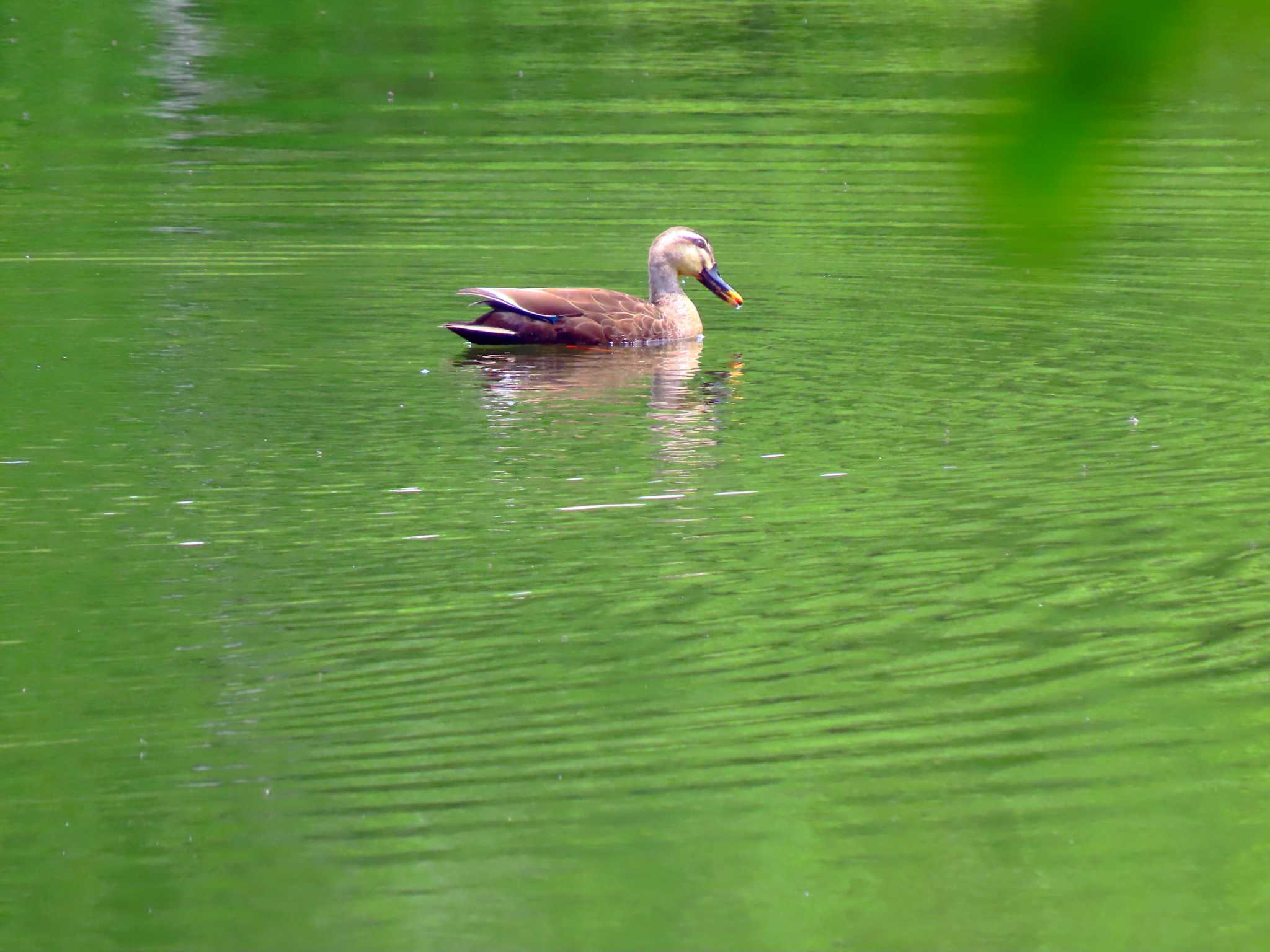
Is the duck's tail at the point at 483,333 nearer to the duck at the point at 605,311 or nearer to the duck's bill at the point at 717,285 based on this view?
the duck at the point at 605,311

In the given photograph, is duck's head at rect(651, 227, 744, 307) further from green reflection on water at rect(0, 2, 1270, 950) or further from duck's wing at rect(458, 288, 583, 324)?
duck's wing at rect(458, 288, 583, 324)

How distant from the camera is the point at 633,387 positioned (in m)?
10.9

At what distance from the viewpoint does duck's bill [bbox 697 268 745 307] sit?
12.8m

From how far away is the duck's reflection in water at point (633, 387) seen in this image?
9.35 metres

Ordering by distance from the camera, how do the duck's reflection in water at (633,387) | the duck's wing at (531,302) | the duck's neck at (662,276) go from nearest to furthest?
the duck's reflection in water at (633,387) < the duck's wing at (531,302) < the duck's neck at (662,276)

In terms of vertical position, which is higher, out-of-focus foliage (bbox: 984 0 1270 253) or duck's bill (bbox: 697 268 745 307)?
out-of-focus foliage (bbox: 984 0 1270 253)

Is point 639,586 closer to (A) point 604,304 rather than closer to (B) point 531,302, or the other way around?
(B) point 531,302

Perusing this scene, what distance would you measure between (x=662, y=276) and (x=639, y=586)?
6065 millimetres

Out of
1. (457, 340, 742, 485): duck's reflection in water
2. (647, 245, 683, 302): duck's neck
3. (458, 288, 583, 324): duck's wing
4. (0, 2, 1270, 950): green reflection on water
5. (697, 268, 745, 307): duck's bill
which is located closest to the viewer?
(0, 2, 1270, 950): green reflection on water

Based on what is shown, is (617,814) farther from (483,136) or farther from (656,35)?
(656,35)

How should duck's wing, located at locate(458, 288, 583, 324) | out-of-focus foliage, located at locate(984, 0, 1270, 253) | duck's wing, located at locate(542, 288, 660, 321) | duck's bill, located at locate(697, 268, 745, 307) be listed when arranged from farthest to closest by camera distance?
duck's bill, located at locate(697, 268, 745, 307)
duck's wing, located at locate(542, 288, 660, 321)
duck's wing, located at locate(458, 288, 583, 324)
out-of-focus foliage, located at locate(984, 0, 1270, 253)

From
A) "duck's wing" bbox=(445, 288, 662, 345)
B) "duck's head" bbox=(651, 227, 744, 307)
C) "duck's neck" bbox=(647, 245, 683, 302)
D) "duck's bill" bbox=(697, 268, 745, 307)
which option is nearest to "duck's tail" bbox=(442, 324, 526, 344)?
"duck's wing" bbox=(445, 288, 662, 345)

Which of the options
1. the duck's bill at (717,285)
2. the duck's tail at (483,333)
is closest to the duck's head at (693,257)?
the duck's bill at (717,285)

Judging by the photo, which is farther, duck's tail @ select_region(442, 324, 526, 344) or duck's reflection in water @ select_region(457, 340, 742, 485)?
duck's tail @ select_region(442, 324, 526, 344)
